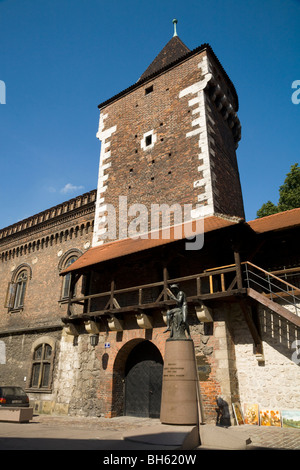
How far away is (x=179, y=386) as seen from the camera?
6.82m

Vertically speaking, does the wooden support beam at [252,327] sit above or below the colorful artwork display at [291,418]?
above

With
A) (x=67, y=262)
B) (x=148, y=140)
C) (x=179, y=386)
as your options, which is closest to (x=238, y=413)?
(x=179, y=386)

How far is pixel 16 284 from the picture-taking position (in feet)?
61.7

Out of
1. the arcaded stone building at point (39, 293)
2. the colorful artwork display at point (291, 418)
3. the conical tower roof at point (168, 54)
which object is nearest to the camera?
the colorful artwork display at point (291, 418)

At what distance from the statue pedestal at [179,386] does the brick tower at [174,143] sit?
579 centimetres

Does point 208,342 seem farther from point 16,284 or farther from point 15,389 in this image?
point 16,284

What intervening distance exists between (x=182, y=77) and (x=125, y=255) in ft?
31.5

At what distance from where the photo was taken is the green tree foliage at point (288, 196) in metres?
18.5

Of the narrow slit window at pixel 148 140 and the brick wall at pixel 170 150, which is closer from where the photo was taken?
the brick wall at pixel 170 150

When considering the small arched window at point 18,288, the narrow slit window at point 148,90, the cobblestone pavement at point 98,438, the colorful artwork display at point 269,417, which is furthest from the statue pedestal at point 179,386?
the narrow slit window at point 148,90

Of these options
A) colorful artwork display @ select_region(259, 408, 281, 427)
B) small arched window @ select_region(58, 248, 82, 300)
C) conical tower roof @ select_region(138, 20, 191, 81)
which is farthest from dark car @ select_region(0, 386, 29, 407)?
conical tower roof @ select_region(138, 20, 191, 81)

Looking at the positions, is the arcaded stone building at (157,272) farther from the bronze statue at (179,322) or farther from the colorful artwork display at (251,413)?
the bronze statue at (179,322)
